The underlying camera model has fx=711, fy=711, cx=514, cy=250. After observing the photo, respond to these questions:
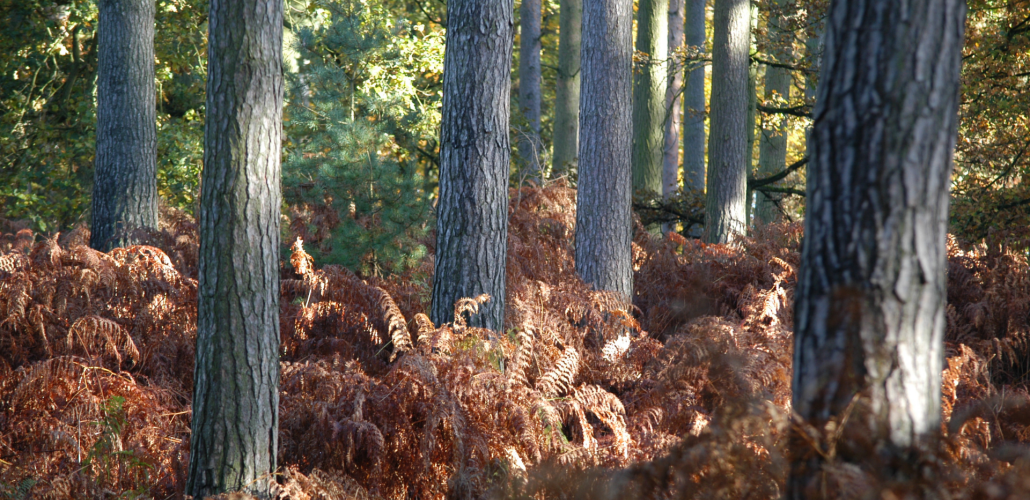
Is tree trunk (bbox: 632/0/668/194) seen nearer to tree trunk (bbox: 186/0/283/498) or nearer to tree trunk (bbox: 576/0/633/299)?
tree trunk (bbox: 576/0/633/299)

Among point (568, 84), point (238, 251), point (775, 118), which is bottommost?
point (238, 251)

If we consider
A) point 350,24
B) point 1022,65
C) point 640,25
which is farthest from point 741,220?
point 350,24

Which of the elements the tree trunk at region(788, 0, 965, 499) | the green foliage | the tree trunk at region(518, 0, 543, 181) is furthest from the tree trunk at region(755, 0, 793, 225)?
the tree trunk at region(788, 0, 965, 499)

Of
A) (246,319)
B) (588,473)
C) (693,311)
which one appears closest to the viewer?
(588,473)

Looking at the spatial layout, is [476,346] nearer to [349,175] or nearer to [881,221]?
[881,221]

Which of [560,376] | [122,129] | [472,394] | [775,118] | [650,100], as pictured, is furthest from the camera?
[650,100]

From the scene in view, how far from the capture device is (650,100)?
41.8ft

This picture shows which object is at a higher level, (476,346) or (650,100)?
(650,100)

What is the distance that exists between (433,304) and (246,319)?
1.91 meters

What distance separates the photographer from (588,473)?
3.31m

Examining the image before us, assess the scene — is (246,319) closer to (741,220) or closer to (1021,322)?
(1021,322)

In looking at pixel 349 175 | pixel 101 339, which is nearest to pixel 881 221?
pixel 101 339

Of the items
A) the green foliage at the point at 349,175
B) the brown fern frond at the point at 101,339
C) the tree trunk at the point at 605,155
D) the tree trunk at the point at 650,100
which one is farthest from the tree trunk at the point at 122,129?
the tree trunk at the point at 650,100

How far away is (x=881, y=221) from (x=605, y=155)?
4.90 metres
